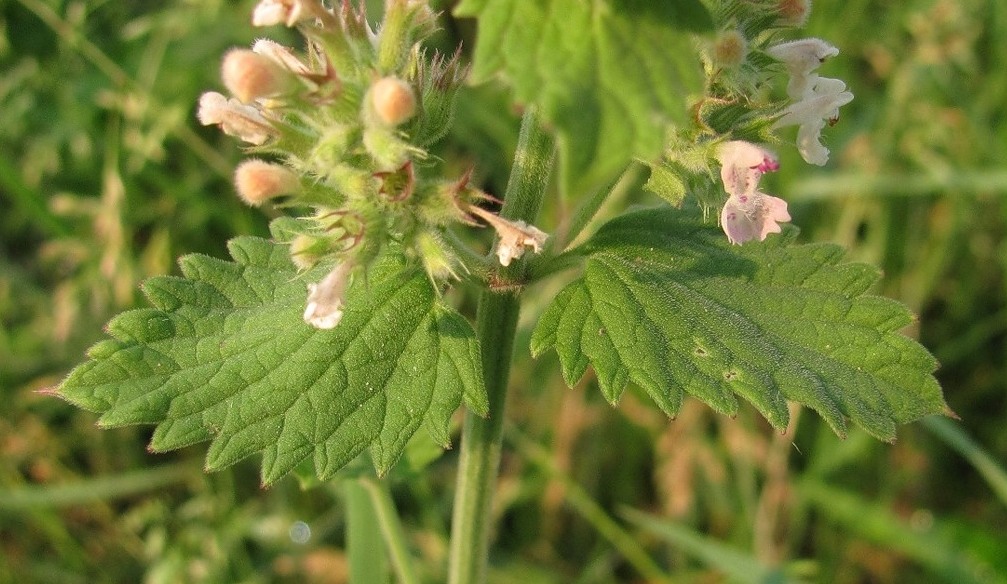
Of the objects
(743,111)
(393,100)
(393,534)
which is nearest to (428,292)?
(393,100)

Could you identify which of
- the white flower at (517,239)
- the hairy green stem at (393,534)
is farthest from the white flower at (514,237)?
the hairy green stem at (393,534)

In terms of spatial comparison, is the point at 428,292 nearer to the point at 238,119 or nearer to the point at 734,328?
the point at 238,119

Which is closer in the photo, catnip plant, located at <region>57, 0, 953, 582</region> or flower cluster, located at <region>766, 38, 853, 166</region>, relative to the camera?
catnip plant, located at <region>57, 0, 953, 582</region>

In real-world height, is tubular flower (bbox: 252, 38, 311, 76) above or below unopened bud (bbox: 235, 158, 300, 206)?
above

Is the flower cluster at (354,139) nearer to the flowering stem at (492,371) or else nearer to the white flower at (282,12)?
the white flower at (282,12)

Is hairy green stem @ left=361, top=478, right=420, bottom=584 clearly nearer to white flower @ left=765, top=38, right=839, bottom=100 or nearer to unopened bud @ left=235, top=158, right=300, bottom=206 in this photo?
unopened bud @ left=235, top=158, right=300, bottom=206

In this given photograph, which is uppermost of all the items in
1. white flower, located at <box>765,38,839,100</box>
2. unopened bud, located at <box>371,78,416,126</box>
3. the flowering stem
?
unopened bud, located at <box>371,78,416,126</box>

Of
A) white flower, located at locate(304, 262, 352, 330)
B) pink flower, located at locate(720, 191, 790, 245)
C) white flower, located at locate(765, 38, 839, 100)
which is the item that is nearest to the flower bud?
white flower, located at locate(304, 262, 352, 330)
